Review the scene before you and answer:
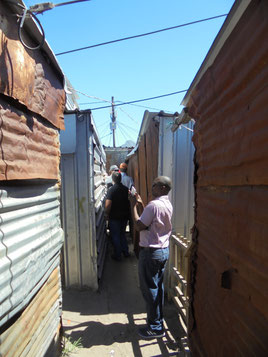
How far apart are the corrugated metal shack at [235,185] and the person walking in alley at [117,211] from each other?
320 centimetres

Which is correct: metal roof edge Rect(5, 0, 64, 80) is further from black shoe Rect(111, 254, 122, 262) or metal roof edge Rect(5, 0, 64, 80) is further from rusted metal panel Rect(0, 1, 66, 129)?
black shoe Rect(111, 254, 122, 262)

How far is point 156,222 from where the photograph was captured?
8.71 ft

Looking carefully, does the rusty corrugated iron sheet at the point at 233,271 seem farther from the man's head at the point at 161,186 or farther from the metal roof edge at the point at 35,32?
the metal roof edge at the point at 35,32

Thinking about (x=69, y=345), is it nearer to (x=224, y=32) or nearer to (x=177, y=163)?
(x=177, y=163)

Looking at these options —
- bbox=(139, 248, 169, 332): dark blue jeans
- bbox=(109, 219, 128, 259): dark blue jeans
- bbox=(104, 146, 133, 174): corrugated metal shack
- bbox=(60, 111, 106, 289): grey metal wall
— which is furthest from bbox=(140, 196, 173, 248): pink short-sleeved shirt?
bbox=(104, 146, 133, 174): corrugated metal shack

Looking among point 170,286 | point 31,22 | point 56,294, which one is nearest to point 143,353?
point 170,286

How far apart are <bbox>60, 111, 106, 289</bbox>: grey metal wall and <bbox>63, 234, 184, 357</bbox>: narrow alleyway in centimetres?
34

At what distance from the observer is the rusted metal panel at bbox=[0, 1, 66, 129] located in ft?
3.69

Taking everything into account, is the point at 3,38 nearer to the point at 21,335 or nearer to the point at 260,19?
the point at 260,19

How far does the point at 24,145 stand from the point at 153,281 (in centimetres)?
224

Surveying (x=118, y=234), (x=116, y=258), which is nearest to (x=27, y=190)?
(x=118, y=234)

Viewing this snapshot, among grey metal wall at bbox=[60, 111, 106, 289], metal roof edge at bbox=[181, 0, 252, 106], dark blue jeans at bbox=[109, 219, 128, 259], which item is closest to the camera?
metal roof edge at bbox=[181, 0, 252, 106]

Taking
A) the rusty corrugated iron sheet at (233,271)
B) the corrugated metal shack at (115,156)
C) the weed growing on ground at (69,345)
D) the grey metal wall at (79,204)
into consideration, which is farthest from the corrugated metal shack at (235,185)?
the corrugated metal shack at (115,156)

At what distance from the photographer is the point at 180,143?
3.42 metres
